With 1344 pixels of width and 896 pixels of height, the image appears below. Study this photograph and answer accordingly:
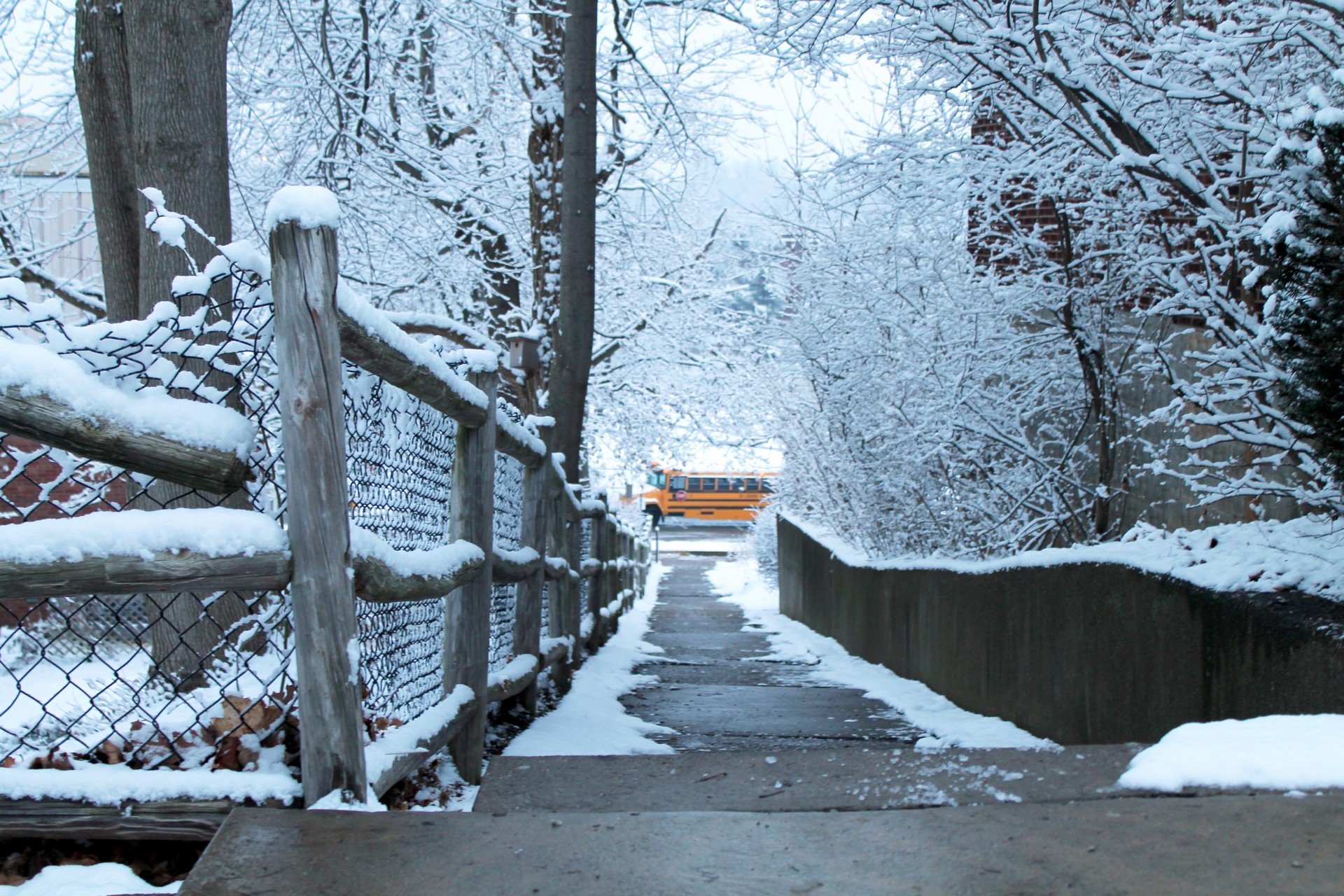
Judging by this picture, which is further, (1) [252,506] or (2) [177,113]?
(2) [177,113]

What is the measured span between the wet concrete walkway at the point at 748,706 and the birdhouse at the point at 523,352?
280 cm

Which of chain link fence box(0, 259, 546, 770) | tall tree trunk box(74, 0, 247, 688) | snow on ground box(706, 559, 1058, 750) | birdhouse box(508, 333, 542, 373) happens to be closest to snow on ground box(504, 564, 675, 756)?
chain link fence box(0, 259, 546, 770)

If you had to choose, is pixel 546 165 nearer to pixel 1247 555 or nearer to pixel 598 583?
pixel 598 583

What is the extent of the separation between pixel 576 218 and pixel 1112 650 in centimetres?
505

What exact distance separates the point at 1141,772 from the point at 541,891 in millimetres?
→ 1419

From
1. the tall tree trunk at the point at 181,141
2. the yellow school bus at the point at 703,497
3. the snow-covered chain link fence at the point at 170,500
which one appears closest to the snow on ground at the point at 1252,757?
the snow-covered chain link fence at the point at 170,500

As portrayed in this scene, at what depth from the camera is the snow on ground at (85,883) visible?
2428mm

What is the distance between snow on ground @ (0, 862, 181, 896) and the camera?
2.43 m

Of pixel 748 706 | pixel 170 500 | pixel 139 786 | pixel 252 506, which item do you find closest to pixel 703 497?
pixel 748 706

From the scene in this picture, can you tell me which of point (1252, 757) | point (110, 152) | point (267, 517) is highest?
point (110, 152)

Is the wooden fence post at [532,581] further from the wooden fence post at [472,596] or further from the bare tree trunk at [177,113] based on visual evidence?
the bare tree trunk at [177,113]

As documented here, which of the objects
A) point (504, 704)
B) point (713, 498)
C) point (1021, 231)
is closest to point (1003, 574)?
point (1021, 231)

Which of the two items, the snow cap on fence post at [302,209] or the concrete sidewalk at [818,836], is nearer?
the concrete sidewalk at [818,836]

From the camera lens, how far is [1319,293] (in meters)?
3.03
